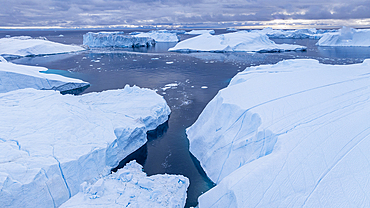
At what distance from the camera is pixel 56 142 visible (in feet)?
19.5

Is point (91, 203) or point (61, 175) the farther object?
point (61, 175)

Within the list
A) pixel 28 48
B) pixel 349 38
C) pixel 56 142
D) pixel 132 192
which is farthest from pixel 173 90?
pixel 349 38

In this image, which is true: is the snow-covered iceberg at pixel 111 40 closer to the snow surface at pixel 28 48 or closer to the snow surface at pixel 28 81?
the snow surface at pixel 28 48

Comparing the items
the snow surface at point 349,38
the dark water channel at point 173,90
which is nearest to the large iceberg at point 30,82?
the dark water channel at point 173,90

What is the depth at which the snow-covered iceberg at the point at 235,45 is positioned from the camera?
1261 inches

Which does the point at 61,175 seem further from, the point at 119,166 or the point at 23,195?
the point at 119,166

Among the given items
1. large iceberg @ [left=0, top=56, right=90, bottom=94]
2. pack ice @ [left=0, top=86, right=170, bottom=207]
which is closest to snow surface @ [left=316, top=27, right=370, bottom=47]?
large iceberg @ [left=0, top=56, right=90, bottom=94]

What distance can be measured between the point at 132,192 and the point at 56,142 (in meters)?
2.36

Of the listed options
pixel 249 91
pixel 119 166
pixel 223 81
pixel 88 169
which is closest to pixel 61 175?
pixel 88 169

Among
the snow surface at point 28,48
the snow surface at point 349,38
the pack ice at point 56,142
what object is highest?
the snow surface at point 349,38

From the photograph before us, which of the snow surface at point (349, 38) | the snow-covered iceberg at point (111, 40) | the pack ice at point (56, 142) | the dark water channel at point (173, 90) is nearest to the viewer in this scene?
the pack ice at point (56, 142)

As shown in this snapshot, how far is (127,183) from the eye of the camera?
5.33 meters

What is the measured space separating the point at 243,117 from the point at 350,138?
2416mm

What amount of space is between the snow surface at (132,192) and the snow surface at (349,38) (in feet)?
133
